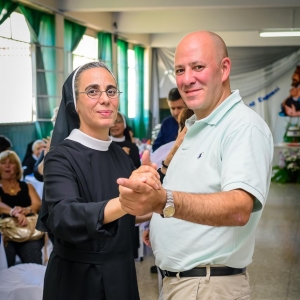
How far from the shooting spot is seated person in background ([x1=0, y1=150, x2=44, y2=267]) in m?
3.53

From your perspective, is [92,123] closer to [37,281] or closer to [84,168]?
[84,168]

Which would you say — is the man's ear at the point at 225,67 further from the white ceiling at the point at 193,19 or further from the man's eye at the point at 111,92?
the white ceiling at the point at 193,19

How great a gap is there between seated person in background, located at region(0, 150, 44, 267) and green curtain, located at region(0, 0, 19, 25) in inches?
102

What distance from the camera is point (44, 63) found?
6605 mm

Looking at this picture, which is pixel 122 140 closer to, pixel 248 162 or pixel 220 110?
pixel 220 110

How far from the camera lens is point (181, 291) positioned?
1568mm

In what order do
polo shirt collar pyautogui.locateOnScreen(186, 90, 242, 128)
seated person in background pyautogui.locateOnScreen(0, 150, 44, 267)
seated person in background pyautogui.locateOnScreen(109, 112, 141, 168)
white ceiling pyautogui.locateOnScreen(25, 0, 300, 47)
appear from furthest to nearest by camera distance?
white ceiling pyautogui.locateOnScreen(25, 0, 300, 47), seated person in background pyautogui.locateOnScreen(109, 112, 141, 168), seated person in background pyautogui.locateOnScreen(0, 150, 44, 267), polo shirt collar pyautogui.locateOnScreen(186, 90, 242, 128)

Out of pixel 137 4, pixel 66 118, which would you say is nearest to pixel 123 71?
pixel 137 4

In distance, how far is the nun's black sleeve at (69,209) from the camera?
1.33 m

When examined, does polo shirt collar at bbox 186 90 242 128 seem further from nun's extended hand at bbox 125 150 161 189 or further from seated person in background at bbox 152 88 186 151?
seated person in background at bbox 152 88 186 151

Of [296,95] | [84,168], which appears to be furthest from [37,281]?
[296,95]

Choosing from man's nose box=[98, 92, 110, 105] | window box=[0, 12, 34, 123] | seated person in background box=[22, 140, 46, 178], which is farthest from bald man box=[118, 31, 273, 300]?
window box=[0, 12, 34, 123]

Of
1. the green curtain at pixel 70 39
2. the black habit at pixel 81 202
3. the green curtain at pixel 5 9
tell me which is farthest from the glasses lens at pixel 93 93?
the green curtain at pixel 70 39

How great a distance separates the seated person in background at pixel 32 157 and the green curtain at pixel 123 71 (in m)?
4.83
